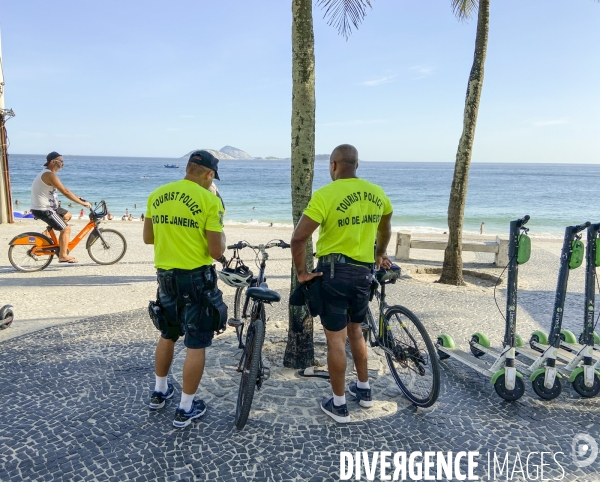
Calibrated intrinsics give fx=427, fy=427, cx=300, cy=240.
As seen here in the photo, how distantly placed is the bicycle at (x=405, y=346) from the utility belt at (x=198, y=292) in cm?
124

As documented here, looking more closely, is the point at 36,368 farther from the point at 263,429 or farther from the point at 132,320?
the point at 263,429

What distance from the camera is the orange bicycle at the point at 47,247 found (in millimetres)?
A: 7832

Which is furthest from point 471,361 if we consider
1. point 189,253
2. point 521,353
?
point 189,253

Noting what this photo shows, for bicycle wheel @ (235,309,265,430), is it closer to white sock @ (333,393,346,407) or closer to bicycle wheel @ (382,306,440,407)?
white sock @ (333,393,346,407)

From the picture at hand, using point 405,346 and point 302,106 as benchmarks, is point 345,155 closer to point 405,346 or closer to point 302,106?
point 302,106

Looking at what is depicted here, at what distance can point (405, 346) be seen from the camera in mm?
3598

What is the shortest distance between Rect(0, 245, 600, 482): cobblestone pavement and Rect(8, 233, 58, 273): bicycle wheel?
150 inches

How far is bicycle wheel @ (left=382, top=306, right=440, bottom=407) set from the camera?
333cm

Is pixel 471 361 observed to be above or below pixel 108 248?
below

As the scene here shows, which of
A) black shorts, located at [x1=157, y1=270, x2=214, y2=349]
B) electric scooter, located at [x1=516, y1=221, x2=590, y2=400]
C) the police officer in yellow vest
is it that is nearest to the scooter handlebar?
electric scooter, located at [x1=516, y1=221, x2=590, y2=400]

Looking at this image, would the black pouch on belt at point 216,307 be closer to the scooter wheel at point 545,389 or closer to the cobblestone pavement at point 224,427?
the cobblestone pavement at point 224,427

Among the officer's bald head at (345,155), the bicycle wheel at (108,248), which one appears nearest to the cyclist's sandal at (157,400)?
the officer's bald head at (345,155)

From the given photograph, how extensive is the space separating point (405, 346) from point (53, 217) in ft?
22.6

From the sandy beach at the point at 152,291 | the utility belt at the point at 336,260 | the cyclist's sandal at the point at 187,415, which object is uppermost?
the utility belt at the point at 336,260
